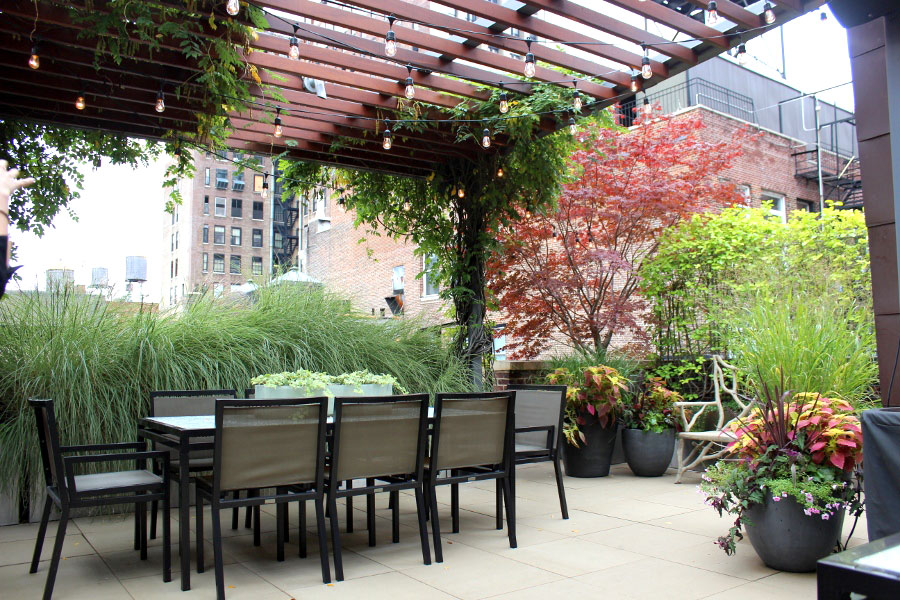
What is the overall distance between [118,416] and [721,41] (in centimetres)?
→ 475

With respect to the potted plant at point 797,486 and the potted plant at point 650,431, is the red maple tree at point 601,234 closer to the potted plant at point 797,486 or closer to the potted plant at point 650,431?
the potted plant at point 650,431

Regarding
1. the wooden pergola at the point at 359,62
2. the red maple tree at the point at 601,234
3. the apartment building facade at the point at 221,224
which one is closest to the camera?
the wooden pergola at the point at 359,62

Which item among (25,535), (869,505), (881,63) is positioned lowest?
(25,535)

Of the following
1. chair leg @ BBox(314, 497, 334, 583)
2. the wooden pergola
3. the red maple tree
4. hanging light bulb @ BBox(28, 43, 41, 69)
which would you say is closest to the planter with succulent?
chair leg @ BBox(314, 497, 334, 583)

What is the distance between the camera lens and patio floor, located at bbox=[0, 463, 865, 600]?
305 cm

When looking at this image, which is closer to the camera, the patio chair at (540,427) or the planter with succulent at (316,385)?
the planter with succulent at (316,385)

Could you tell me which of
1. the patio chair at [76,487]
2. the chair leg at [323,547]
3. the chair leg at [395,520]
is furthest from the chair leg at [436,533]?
the patio chair at [76,487]

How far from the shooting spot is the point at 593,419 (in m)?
5.90

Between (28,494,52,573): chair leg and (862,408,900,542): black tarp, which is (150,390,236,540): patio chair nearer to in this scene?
(28,494,52,573): chair leg

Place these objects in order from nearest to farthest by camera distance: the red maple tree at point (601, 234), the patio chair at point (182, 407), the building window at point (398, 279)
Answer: the patio chair at point (182, 407) → the red maple tree at point (601, 234) → the building window at point (398, 279)

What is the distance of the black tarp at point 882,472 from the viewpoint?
101 inches

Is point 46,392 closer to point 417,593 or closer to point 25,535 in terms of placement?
point 25,535

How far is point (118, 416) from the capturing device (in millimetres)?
4715

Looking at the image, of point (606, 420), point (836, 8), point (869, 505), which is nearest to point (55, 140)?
point (606, 420)
